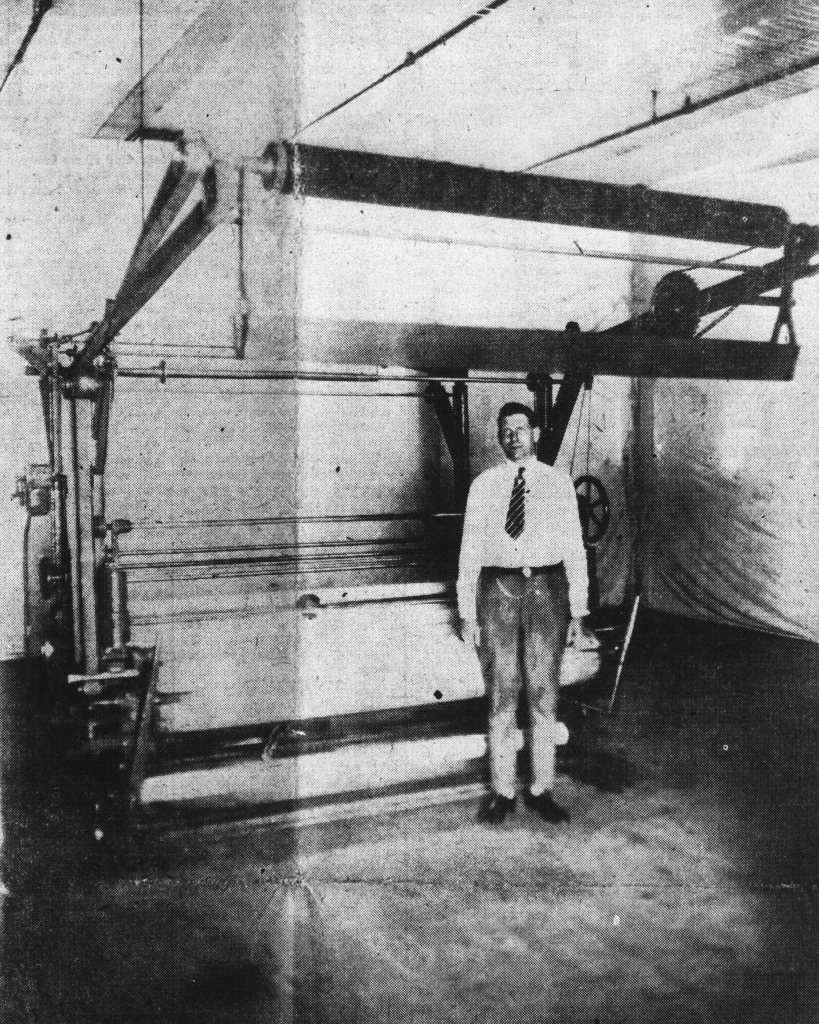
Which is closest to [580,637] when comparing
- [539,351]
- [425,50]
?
[539,351]

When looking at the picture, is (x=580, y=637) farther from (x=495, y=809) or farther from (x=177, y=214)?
(x=177, y=214)

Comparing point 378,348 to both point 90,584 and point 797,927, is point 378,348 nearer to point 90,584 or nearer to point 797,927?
point 90,584

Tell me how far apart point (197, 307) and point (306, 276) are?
3.51 ft

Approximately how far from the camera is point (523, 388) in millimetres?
7328

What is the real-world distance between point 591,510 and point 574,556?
11.3ft

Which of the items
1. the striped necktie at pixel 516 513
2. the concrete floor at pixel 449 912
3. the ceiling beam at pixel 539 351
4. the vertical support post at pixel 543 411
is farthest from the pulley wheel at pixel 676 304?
the concrete floor at pixel 449 912

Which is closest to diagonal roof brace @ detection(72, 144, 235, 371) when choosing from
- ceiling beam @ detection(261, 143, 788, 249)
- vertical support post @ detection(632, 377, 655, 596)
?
ceiling beam @ detection(261, 143, 788, 249)

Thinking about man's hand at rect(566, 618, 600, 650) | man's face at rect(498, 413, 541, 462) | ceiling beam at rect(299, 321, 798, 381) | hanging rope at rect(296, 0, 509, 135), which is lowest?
man's hand at rect(566, 618, 600, 650)

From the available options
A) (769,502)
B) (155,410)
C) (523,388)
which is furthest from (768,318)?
(155,410)

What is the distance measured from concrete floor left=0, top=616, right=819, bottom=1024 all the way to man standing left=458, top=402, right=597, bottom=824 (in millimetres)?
270

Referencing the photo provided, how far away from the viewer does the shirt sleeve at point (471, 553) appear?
326cm

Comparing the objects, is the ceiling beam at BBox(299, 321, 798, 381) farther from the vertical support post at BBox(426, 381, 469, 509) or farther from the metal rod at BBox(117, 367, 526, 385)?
the vertical support post at BBox(426, 381, 469, 509)

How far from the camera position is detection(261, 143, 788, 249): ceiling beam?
216cm

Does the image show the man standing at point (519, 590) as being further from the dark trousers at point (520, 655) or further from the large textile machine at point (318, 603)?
the large textile machine at point (318, 603)
